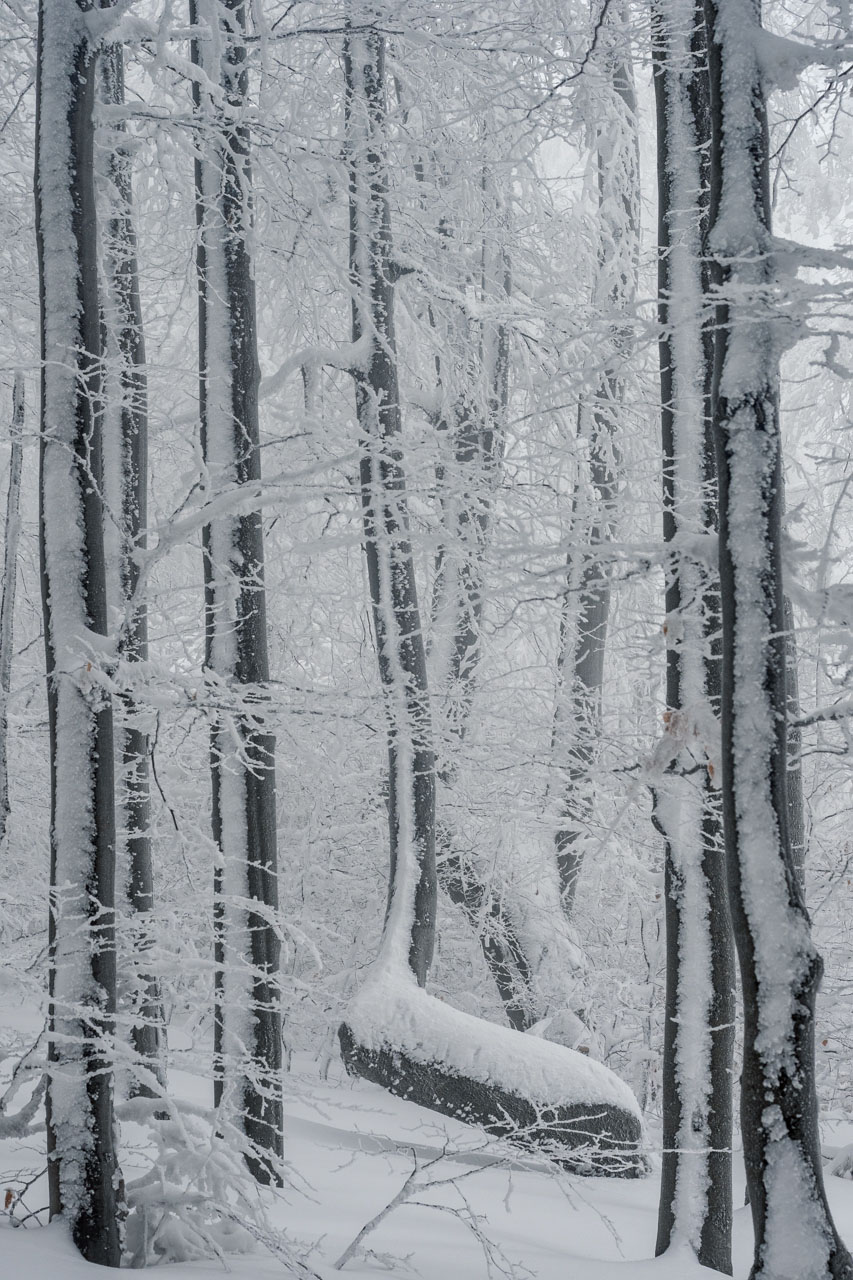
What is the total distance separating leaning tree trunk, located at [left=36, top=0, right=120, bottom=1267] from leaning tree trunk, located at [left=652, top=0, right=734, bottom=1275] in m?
2.48

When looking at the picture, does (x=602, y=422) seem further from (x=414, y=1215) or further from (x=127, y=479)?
(x=414, y=1215)

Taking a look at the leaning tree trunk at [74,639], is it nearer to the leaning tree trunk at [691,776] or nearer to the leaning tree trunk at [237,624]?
the leaning tree trunk at [237,624]

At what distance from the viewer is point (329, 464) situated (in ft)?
14.7

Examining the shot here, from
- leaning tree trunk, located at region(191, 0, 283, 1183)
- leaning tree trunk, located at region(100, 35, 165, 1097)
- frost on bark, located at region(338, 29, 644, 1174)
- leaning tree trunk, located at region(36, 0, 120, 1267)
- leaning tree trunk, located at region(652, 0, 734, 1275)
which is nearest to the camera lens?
leaning tree trunk, located at region(36, 0, 120, 1267)

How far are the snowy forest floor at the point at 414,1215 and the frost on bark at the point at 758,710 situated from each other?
1.18m

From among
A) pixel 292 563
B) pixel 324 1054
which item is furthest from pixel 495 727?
pixel 324 1054

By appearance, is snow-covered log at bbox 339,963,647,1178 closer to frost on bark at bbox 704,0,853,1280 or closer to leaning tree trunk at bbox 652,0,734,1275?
leaning tree trunk at bbox 652,0,734,1275

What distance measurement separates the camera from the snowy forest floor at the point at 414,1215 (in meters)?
4.13

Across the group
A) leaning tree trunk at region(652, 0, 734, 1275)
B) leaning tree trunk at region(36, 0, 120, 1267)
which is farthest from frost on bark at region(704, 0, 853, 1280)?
leaning tree trunk at region(36, 0, 120, 1267)

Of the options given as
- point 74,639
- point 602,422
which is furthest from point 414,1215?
point 602,422

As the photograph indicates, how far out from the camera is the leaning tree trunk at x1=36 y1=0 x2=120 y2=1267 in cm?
408

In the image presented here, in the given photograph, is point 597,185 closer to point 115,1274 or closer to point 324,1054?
point 324,1054

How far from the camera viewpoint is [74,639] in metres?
4.32

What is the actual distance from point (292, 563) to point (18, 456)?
393 cm
